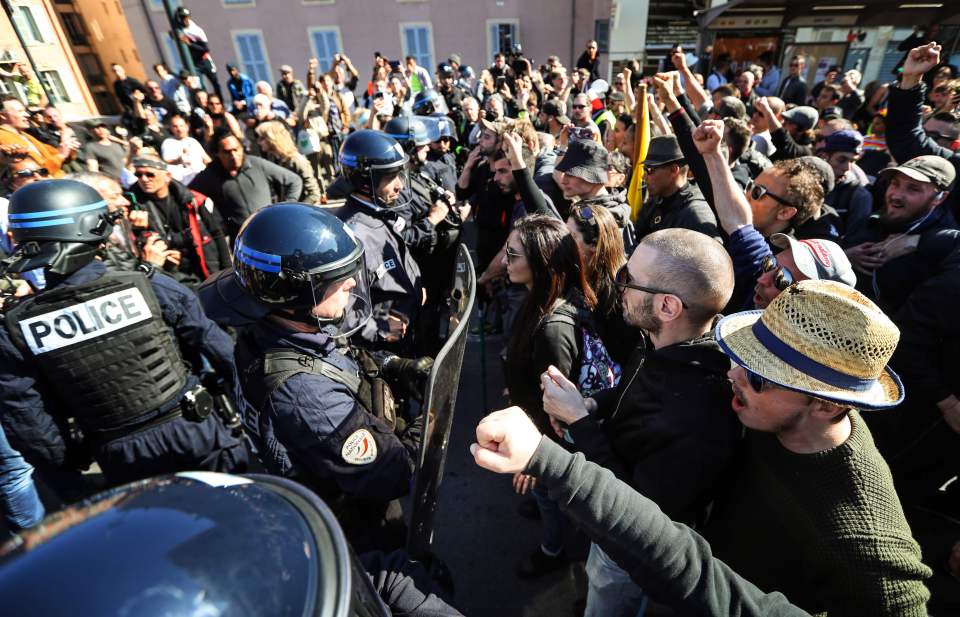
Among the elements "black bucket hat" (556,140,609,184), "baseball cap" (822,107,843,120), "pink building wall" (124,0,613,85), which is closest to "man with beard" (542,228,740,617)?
"black bucket hat" (556,140,609,184)

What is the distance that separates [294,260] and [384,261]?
147 centimetres

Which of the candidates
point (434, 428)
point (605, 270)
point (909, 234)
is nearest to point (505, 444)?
point (434, 428)

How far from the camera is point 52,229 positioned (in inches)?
83.8

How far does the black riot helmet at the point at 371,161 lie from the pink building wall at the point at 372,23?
1977 cm

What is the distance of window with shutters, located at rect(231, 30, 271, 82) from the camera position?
62.6ft

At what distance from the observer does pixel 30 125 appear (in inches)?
224

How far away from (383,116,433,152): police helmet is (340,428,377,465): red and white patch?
392 cm

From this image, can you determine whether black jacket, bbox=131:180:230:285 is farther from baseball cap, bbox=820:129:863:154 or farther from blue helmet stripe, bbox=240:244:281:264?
baseball cap, bbox=820:129:863:154

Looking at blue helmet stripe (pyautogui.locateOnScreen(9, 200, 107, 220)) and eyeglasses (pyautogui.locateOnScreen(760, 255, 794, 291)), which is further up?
blue helmet stripe (pyautogui.locateOnScreen(9, 200, 107, 220))

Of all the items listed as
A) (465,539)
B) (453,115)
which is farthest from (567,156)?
(453,115)

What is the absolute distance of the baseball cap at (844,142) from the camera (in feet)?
12.4

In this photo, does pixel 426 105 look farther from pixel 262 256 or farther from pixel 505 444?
pixel 505 444

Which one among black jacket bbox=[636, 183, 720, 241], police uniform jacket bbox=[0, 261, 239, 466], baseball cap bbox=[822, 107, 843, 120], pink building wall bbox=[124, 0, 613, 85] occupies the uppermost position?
pink building wall bbox=[124, 0, 613, 85]

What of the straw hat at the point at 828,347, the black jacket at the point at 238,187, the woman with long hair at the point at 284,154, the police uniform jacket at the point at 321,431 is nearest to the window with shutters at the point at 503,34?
the woman with long hair at the point at 284,154
